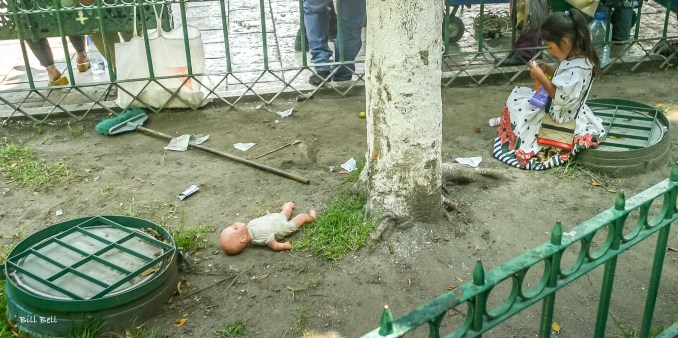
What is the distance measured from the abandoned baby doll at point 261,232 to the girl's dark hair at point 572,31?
1981 millimetres

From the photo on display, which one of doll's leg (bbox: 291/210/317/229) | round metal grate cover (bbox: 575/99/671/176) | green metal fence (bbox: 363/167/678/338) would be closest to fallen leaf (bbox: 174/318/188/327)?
doll's leg (bbox: 291/210/317/229)

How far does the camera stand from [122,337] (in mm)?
3312

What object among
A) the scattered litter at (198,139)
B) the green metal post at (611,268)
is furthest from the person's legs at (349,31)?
the green metal post at (611,268)

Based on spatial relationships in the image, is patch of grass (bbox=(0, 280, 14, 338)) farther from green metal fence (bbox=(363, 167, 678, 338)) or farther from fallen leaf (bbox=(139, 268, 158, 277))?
green metal fence (bbox=(363, 167, 678, 338))

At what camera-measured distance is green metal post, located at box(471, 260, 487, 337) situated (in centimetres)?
188

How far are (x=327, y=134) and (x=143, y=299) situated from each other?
8.27 ft

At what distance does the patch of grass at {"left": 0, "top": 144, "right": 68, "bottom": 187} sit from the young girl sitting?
10.2 ft

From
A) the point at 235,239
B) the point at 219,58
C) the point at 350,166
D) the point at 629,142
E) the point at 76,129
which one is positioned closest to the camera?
the point at 235,239

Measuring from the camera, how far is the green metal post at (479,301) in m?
1.88

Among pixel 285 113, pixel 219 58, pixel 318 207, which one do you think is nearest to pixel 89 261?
pixel 318 207

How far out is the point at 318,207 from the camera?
4.47 metres

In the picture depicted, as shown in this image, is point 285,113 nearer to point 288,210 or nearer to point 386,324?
point 288,210

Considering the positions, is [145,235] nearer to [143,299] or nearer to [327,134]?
[143,299]

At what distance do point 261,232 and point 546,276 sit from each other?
220 cm
